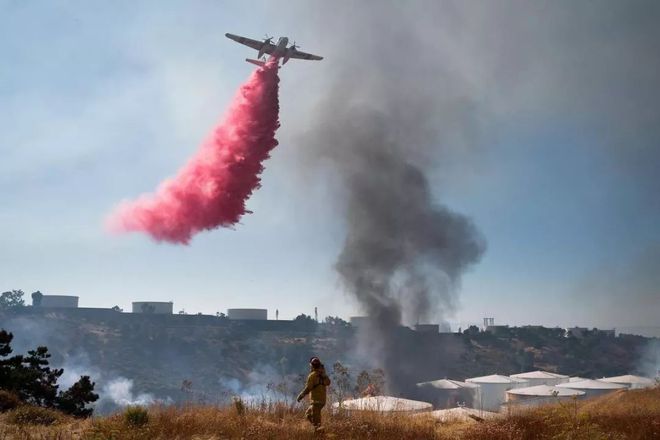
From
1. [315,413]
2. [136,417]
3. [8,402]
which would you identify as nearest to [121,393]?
[8,402]

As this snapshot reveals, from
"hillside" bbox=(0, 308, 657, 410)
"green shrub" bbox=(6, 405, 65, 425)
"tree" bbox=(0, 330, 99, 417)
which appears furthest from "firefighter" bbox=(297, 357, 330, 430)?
"hillside" bbox=(0, 308, 657, 410)

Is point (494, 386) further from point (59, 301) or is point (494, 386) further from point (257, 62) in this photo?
point (59, 301)

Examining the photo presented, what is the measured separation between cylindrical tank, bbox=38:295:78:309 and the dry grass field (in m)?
114

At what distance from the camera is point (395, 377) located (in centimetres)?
7931

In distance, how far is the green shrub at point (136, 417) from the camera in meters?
11.8

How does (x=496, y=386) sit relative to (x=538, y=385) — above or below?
below

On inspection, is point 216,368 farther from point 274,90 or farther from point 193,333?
point 274,90

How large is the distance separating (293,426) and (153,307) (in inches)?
4162

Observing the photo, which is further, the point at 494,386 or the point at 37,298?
the point at 37,298

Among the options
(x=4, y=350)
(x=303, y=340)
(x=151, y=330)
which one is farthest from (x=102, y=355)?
(x=4, y=350)

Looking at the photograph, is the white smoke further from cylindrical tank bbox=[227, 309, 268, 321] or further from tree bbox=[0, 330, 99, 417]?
tree bbox=[0, 330, 99, 417]

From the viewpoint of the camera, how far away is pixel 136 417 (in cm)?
1195

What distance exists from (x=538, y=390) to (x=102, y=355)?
2966 inches

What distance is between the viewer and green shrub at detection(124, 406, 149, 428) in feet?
38.7
